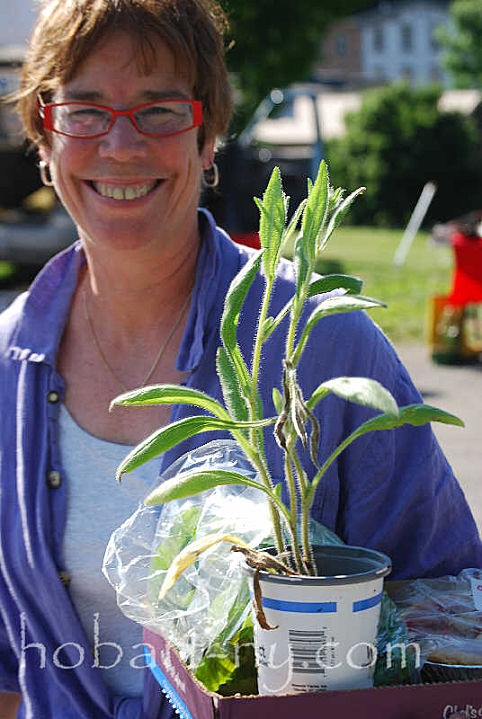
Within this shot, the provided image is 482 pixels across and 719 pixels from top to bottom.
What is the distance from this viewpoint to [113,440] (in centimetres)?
202

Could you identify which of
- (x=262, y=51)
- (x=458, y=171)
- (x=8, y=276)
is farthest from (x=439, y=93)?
(x=8, y=276)

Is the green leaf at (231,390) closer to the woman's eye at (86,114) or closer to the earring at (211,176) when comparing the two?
the woman's eye at (86,114)

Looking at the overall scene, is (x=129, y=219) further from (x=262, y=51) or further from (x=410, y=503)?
(x=262, y=51)

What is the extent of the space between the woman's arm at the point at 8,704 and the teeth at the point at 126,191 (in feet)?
3.25

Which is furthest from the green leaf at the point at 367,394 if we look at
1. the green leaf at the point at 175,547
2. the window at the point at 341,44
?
the window at the point at 341,44

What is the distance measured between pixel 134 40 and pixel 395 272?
622 inches

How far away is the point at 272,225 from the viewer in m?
1.08

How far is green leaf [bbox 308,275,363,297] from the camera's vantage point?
1.05 meters

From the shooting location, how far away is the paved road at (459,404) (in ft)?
20.5

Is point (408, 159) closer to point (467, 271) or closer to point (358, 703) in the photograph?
point (467, 271)

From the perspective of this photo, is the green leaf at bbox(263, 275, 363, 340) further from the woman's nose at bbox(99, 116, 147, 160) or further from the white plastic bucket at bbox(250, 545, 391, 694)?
the woman's nose at bbox(99, 116, 147, 160)

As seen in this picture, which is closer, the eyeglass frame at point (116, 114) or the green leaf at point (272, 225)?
the green leaf at point (272, 225)

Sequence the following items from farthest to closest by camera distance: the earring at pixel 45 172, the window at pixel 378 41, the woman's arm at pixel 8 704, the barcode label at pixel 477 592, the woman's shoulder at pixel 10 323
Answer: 1. the window at pixel 378 41
2. the earring at pixel 45 172
3. the woman's shoulder at pixel 10 323
4. the woman's arm at pixel 8 704
5. the barcode label at pixel 477 592

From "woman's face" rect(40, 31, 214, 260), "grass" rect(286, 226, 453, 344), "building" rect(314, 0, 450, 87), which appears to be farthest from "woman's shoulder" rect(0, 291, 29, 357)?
"building" rect(314, 0, 450, 87)
